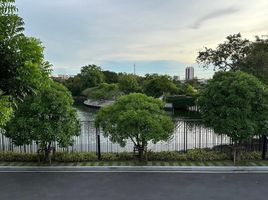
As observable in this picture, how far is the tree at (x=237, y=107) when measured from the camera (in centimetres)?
912

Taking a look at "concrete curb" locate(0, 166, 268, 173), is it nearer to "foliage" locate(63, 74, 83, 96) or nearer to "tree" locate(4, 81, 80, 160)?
"tree" locate(4, 81, 80, 160)

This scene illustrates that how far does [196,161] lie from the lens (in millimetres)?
9477

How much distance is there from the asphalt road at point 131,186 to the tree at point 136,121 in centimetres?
119

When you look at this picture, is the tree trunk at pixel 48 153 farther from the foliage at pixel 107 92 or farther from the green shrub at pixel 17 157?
the foliage at pixel 107 92

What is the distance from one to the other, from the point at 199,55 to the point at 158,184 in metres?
13.3

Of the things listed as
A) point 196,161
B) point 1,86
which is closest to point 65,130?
point 196,161

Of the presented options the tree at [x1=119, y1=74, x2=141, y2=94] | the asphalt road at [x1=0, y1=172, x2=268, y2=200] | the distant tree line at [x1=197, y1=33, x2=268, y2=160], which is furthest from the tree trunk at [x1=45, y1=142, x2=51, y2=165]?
the tree at [x1=119, y1=74, x2=141, y2=94]

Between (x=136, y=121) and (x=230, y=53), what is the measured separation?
11.2 meters

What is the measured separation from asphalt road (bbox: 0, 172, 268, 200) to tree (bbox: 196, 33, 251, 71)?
1027cm

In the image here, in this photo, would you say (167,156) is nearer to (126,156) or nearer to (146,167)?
(146,167)

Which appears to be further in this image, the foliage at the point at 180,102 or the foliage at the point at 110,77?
the foliage at the point at 110,77

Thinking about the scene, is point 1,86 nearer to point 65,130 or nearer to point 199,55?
point 65,130

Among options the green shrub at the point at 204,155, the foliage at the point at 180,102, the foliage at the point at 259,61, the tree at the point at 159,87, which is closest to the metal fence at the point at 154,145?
the green shrub at the point at 204,155

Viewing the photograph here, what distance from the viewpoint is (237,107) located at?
9258 millimetres
